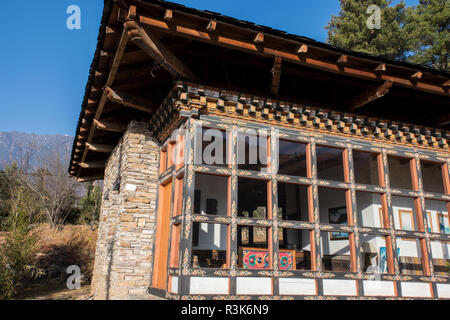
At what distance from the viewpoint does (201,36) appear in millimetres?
4871

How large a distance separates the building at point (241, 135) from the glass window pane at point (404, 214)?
0.94 meters

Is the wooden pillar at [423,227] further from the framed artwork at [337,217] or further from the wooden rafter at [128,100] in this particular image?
the wooden rafter at [128,100]

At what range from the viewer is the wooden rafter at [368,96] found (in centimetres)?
599

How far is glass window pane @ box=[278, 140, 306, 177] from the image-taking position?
9414 millimetres

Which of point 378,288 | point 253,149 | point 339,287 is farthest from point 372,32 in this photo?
point 339,287

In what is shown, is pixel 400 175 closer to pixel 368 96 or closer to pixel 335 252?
pixel 335 252

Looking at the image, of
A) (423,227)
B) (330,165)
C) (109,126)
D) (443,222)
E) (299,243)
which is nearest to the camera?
(423,227)

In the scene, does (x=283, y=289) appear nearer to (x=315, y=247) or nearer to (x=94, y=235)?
(x=315, y=247)

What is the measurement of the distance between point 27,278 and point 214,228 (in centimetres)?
986

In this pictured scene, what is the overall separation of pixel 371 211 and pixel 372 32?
1235 centimetres

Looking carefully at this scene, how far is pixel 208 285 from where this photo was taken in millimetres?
5027

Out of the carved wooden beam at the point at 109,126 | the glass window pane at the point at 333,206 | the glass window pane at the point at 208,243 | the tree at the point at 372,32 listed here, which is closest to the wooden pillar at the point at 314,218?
the glass window pane at the point at 208,243

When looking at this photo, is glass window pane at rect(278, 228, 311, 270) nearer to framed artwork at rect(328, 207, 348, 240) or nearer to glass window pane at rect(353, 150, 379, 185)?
framed artwork at rect(328, 207, 348, 240)
